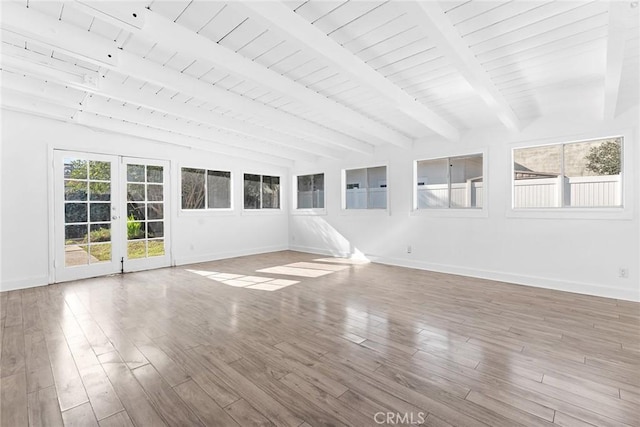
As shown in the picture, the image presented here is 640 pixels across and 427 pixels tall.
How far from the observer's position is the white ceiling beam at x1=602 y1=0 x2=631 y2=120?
6.11ft

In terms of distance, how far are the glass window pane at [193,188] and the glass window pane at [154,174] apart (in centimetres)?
50

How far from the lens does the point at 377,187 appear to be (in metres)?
6.69

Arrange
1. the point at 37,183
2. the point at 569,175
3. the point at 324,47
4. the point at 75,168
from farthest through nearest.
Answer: the point at 75,168 → the point at 37,183 → the point at 569,175 → the point at 324,47

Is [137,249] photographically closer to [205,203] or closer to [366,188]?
[205,203]

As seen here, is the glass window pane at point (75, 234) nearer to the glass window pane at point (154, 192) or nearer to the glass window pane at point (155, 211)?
the glass window pane at point (155, 211)

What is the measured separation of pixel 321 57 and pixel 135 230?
4.96m

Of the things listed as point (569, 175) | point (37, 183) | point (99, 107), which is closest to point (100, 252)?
point (37, 183)

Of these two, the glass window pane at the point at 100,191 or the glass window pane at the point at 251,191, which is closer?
the glass window pane at the point at 100,191

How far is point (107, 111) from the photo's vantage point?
13.6ft

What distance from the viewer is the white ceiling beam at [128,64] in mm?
2248

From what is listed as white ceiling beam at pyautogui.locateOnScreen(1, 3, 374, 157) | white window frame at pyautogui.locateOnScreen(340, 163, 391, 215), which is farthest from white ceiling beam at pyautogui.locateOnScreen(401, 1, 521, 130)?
white window frame at pyautogui.locateOnScreen(340, 163, 391, 215)

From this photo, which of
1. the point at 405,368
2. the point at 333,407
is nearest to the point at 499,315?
the point at 405,368

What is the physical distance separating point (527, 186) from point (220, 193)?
614 centimetres

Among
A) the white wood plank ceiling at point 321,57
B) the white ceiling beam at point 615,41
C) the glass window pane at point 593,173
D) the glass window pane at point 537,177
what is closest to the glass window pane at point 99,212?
the white wood plank ceiling at point 321,57
